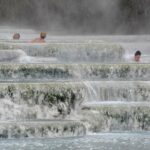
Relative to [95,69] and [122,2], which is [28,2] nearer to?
[122,2]

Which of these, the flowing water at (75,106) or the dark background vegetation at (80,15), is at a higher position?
the dark background vegetation at (80,15)

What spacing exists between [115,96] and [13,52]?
9.31ft

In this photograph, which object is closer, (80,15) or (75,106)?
(75,106)

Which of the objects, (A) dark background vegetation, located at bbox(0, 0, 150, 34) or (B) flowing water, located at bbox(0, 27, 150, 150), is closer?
(B) flowing water, located at bbox(0, 27, 150, 150)

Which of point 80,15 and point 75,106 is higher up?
point 80,15

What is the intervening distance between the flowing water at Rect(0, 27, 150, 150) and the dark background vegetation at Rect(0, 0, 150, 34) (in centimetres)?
1263

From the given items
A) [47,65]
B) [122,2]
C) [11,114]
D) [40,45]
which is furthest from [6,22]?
[11,114]

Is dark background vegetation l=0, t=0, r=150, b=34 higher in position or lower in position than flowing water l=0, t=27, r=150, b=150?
higher

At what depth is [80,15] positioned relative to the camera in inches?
1032

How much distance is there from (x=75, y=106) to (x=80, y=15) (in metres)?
16.0

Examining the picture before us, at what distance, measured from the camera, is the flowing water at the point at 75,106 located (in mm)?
9195

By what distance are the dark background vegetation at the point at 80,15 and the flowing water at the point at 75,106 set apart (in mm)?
12628

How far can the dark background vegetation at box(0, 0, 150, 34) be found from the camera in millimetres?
25125

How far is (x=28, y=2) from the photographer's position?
2645 centimetres
